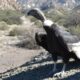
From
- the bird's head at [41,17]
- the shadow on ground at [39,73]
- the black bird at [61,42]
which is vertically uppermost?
the bird's head at [41,17]

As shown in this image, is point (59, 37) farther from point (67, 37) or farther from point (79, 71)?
point (79, 71)

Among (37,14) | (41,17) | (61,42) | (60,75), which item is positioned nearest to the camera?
(61,42)

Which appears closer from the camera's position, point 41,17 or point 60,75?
point 60,75

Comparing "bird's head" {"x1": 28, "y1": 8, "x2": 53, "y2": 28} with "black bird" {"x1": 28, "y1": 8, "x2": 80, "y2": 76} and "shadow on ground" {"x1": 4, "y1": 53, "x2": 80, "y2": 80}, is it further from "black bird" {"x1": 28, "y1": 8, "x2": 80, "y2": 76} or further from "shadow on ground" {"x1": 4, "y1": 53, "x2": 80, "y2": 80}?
"shadow on ground" {"x1": 4, "y1": 53, "x2": 80, "y2": 80}

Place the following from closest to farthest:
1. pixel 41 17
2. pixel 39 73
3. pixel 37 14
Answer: pixel 41 17 < pixel 37 14 < pixel 39 73

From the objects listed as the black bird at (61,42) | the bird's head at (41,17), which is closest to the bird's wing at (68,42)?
the black bird at (61,42)

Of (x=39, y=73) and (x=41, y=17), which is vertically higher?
(x=41, y=17)

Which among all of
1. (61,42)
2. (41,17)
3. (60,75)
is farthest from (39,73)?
(41,17)

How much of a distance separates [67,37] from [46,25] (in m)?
0.76

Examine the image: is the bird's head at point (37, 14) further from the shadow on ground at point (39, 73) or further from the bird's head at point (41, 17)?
the shadow on ground at point (39, 73)

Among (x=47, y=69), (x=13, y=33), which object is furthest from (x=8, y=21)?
(x=47, y=69)

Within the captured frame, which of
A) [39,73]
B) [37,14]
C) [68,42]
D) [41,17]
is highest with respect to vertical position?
[37,14]

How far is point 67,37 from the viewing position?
43.8 feet

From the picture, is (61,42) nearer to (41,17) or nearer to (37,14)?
(41,17)
